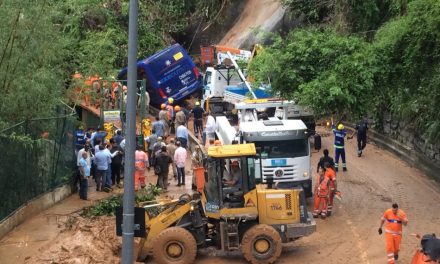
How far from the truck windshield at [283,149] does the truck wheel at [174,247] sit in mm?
5006

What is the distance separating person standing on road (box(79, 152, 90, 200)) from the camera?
1931 cm

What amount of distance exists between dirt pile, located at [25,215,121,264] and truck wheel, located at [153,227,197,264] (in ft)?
3.10

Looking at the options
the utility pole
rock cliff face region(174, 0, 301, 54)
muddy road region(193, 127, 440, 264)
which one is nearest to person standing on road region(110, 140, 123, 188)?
muddy road region(193, 127, 440, 264)

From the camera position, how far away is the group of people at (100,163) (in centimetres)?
1955

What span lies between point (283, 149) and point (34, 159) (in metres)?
6.80

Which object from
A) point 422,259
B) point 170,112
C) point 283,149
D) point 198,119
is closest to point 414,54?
point 283,149

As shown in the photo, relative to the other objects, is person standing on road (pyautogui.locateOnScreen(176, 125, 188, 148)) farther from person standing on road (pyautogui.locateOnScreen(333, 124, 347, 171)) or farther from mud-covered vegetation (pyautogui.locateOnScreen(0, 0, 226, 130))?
person standing on road (pyautogui.locateOnScreen(333, 124, 347, 171))

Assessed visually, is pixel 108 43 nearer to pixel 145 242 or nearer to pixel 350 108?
pixel 350 108

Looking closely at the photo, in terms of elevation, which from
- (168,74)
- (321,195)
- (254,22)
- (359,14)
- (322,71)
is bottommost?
(321,195)

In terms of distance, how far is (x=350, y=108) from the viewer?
19469 mm

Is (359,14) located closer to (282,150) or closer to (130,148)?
(282,150)

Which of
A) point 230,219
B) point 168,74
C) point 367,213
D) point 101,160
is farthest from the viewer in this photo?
point 168,74

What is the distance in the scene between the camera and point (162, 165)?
21.0 metres

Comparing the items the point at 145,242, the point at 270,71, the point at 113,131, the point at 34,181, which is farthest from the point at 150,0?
the point at 145,242
